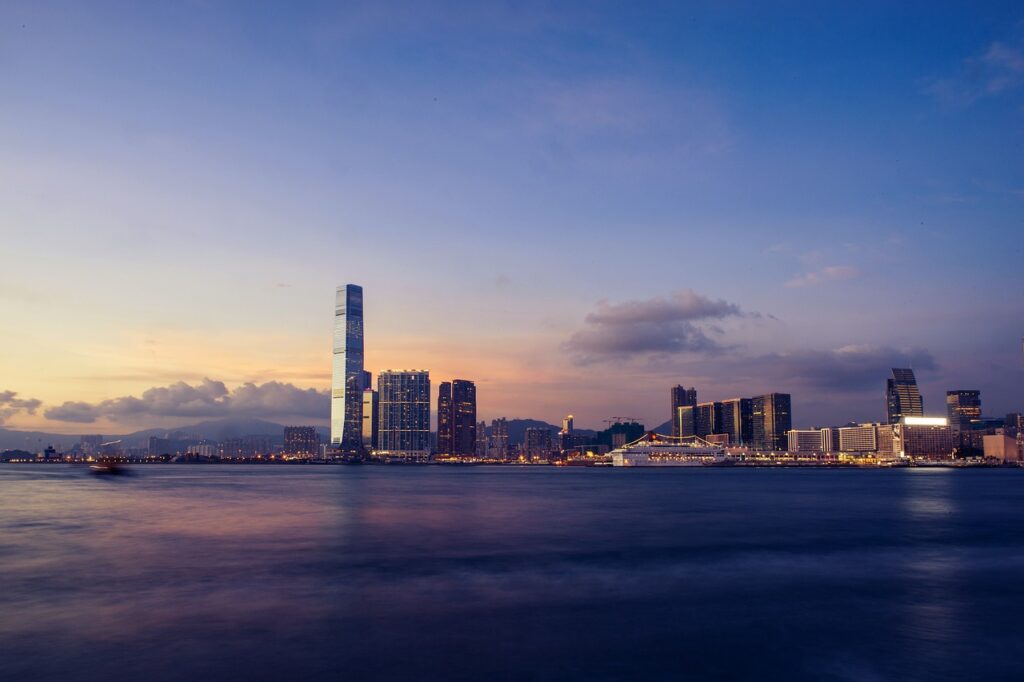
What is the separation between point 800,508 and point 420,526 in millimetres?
42934

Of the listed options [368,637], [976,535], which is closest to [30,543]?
[368,637]

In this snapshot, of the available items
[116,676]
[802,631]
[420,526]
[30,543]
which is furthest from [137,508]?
[802,631]

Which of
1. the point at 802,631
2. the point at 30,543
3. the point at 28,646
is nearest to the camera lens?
the point at 28,646

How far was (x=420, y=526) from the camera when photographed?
53.3 meters

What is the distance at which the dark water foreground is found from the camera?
19.1 metres

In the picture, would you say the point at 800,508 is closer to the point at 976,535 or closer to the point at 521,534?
the point at 976,535

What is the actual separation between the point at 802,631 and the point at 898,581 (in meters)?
12.7

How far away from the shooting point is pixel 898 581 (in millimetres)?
32250

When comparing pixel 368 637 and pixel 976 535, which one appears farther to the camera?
pixel 976 535

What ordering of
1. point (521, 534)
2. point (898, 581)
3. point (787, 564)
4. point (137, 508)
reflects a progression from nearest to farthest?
1. point (898, 581)
2. point (787, 564)
3. point (521, 534)
4. point (137, 508)

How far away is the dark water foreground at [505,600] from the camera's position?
1908 centimetres

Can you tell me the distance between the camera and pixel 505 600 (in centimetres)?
2691

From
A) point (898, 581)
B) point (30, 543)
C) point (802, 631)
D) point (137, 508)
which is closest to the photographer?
point (802, 631)

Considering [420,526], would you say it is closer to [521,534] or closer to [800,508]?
[521,534]
